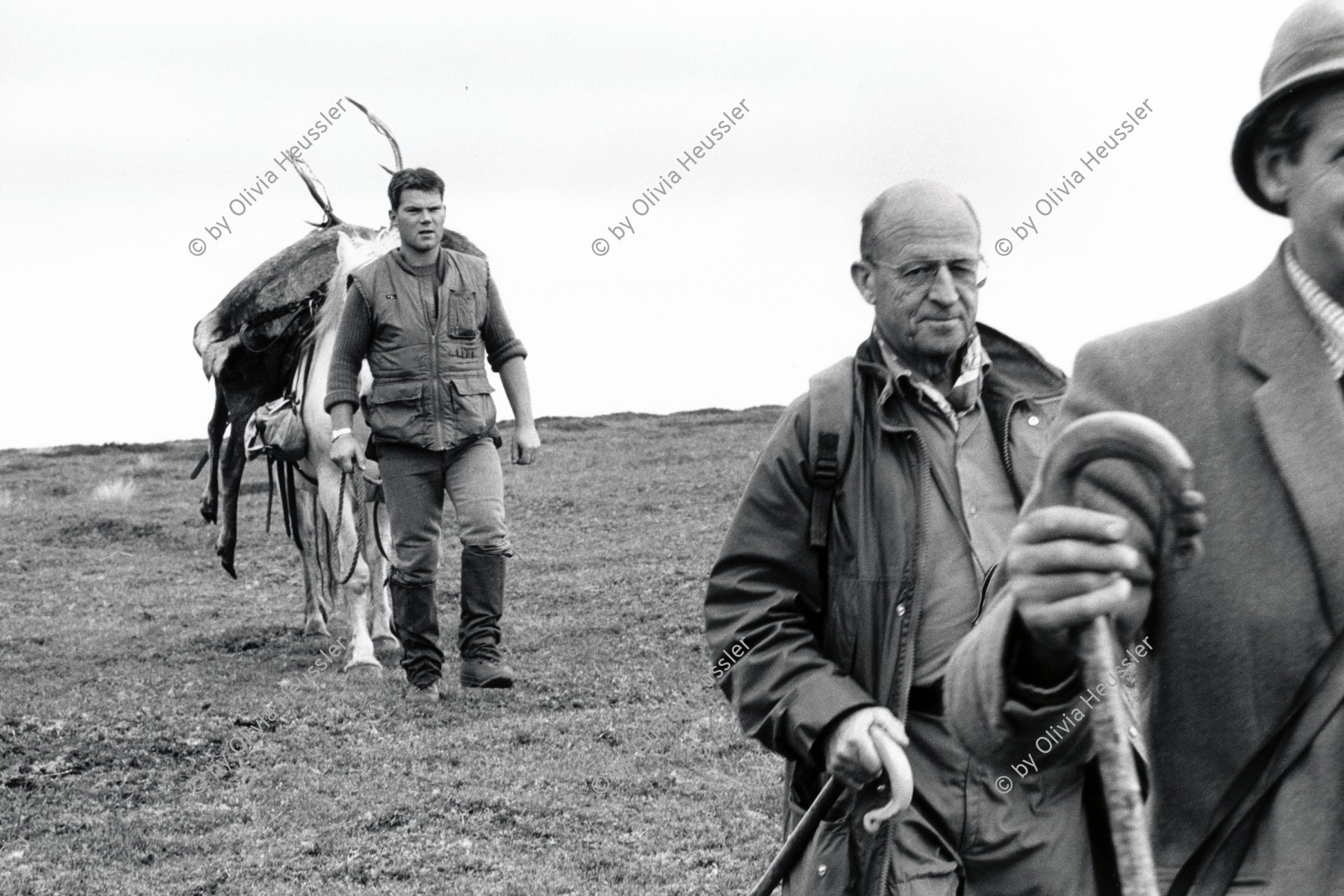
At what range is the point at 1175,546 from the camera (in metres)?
2.12

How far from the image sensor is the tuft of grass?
2278 cm

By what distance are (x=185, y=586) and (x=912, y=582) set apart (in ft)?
40.3

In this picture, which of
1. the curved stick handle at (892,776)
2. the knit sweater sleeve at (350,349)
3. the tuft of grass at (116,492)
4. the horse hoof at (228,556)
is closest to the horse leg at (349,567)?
the knit sweater sleeve at (350,349)

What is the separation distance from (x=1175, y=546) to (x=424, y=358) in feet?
25.5

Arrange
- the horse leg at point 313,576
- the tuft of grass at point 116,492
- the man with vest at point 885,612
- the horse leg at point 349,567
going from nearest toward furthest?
1. the man with vest at point 885,612
2. the horse leg at point 349,567
3. the horse leg at point 313,576
4. the tuft of grass at point 116,492

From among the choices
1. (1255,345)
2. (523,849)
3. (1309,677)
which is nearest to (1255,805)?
(1309,677)

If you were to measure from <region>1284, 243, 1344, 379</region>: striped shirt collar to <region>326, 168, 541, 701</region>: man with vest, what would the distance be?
24.5ft

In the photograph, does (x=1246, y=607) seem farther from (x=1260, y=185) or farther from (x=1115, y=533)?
(x=1260, y=185)

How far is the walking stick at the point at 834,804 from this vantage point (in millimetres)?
3641

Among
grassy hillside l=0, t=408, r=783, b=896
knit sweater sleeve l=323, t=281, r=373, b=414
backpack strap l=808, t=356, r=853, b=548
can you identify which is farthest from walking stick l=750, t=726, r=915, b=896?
knit sweater sleeve l=323, t=281, r=373, b=414

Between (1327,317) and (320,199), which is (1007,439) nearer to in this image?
(1327,317)

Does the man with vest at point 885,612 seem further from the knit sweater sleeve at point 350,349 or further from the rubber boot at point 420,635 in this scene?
the knit sweater sleeve at point 350,349

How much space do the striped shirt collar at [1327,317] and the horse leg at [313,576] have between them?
34.1 ft

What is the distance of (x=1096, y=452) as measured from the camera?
212 cm
